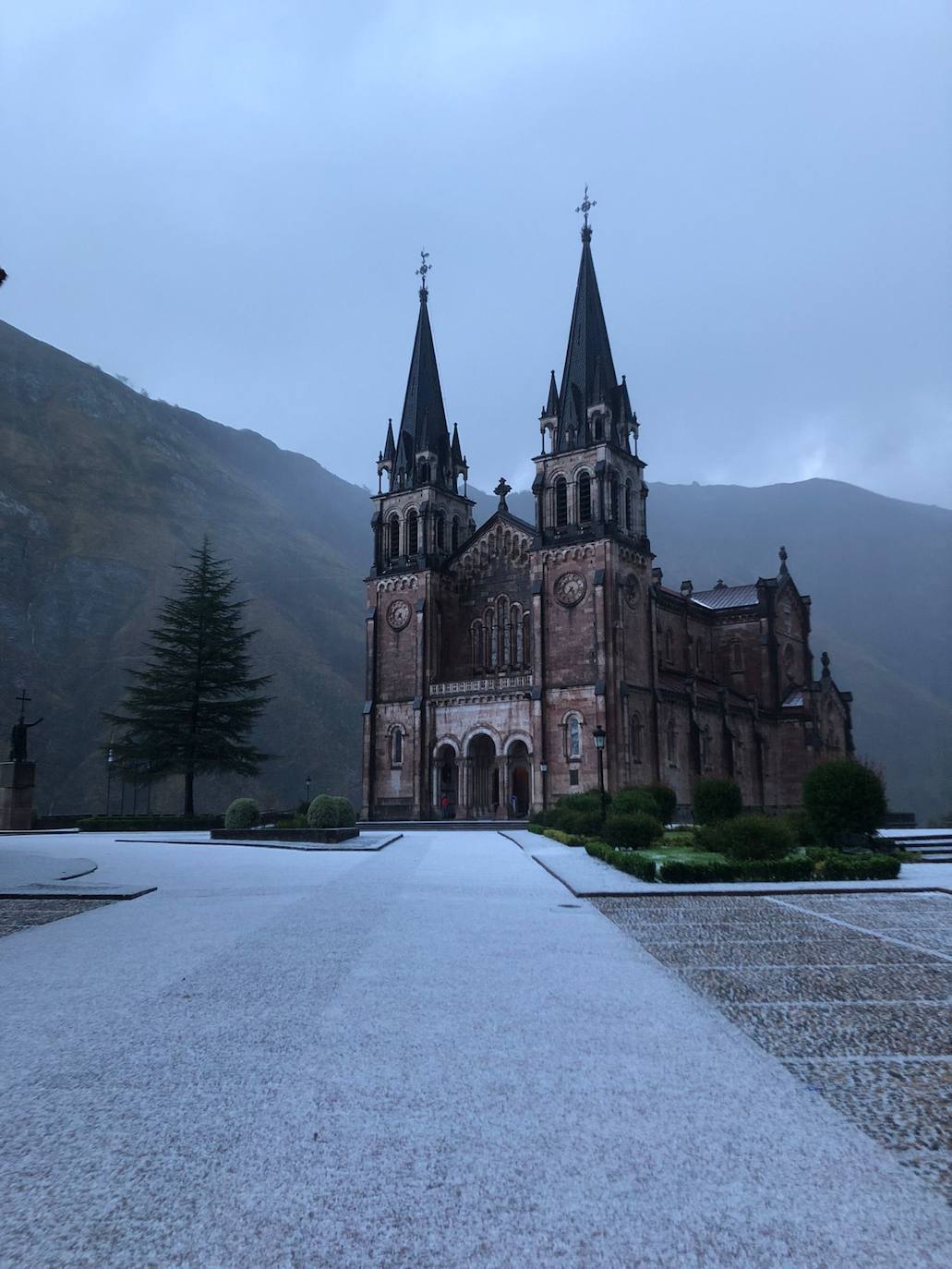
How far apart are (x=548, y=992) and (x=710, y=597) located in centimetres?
5976

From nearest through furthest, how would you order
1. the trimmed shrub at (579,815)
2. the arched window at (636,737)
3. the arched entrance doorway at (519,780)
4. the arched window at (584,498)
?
the trimmed shrub at (579,815) < the arched window at (636,737) < the arched entrance doorway at (519,780) < the arched window at (584,498)

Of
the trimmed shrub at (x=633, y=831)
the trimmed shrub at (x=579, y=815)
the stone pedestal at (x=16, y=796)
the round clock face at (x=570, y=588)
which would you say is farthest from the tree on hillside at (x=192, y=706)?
the trimmed shrub at (x=633, y=831)

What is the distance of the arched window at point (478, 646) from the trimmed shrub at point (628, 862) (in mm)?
30682

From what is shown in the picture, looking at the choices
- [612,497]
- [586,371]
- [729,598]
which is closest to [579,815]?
[612,497]

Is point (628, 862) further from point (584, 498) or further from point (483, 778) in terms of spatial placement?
point (584, 498)

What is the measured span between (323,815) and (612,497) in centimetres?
2547

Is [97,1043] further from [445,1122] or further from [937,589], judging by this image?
[937,589]

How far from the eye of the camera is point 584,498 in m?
48.4

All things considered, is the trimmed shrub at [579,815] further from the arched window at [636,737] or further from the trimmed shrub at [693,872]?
the trimmed shrub at [693,872]

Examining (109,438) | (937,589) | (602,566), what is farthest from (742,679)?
(937,589)

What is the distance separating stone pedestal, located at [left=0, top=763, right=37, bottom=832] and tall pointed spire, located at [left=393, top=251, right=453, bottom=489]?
89.9ft

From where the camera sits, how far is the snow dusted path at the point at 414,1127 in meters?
3.02

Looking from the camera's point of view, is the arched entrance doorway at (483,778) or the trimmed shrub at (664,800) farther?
the arched entrance doorway at (483,778)

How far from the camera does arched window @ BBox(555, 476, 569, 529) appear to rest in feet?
161
